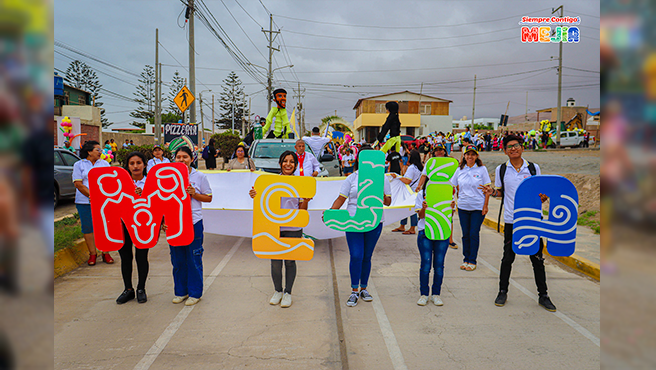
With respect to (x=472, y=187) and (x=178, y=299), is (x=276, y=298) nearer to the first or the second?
(x=178, y=299)

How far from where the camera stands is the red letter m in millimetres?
4234

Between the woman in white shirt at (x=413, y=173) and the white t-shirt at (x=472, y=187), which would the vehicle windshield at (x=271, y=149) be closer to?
the woman in white shirt at (x=413, y=173)

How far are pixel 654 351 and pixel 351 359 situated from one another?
3119mm

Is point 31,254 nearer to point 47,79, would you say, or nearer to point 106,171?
point 47,79

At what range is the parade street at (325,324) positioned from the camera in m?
3.58

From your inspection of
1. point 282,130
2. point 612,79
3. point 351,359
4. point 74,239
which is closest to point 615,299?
point 612,79

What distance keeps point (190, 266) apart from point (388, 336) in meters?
2.46

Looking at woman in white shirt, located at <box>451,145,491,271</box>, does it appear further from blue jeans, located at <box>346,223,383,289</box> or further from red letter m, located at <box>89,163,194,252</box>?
red letter m, located at <box>89,163,194,252</box>

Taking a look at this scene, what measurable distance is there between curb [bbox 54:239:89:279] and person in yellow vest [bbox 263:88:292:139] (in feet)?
23.0

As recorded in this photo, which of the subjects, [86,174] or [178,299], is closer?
[178,299]

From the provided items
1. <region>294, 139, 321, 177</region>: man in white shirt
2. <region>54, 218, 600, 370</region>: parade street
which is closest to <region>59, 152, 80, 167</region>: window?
<region>54, 218, 600, 370</region>: parade street

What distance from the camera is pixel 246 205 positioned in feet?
24.8

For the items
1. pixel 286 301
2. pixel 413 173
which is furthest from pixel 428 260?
pixel 413 173

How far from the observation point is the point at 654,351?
76 centimetres
